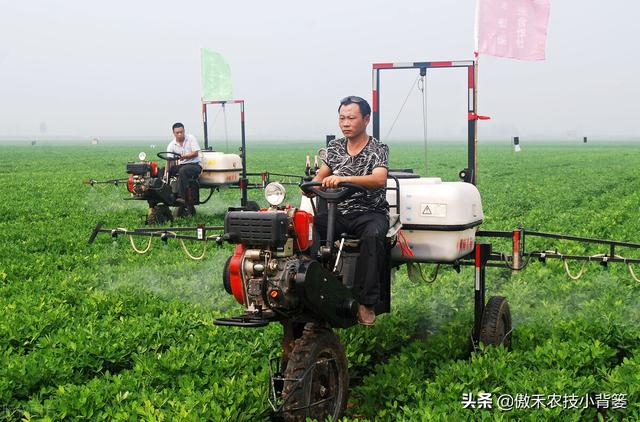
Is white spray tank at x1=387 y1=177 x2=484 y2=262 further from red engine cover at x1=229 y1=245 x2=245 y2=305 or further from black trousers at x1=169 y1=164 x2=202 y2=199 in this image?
black trousers at x1=169 y1=164 x2=202 y2=199

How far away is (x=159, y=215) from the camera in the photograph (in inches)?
564

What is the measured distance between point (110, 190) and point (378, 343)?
66.0 feet

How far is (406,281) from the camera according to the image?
28.1 feet

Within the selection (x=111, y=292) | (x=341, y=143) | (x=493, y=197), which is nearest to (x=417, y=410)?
(x=341, y=143)

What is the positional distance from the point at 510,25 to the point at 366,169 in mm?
2925

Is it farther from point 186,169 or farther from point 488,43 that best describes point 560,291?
point 186,169

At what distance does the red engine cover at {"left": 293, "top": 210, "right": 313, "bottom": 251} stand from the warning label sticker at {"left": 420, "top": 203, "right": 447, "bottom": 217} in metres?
1.38

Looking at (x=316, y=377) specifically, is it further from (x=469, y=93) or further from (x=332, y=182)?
(x=469, y=93)

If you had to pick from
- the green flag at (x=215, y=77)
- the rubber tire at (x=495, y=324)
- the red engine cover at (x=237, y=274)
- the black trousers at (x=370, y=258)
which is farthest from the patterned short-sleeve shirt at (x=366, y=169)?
the green flag at (x=215, y=77)

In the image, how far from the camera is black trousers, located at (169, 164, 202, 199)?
14.0m

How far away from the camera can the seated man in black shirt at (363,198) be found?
192 inches

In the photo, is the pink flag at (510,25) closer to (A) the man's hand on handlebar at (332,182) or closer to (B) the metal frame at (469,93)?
(B) the metal frame at (469,93)

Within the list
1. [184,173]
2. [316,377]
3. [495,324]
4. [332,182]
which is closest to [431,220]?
[495,324]

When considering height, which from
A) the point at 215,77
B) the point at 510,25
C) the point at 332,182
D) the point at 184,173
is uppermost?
the point at 215,77
